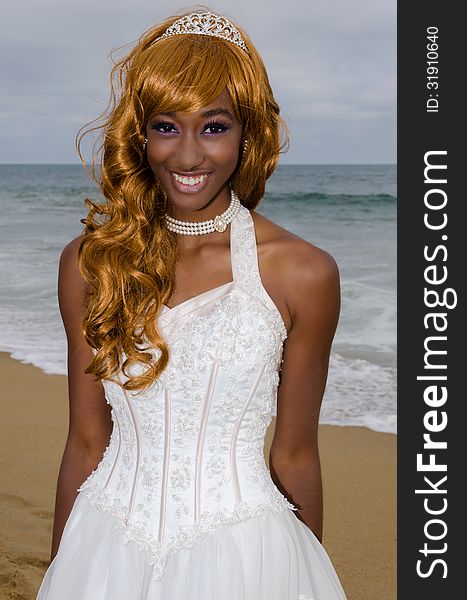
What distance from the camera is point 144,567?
2.15 m

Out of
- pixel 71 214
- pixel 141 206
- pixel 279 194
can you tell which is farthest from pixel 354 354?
pixel 279 194

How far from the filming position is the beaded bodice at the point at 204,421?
85.9 inches

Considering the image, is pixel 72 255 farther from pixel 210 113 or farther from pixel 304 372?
pixel 304 372

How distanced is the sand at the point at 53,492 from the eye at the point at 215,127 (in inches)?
112

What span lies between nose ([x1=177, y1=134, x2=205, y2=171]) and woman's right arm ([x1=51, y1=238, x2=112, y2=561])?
0.43 m

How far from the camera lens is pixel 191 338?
7.17 feet

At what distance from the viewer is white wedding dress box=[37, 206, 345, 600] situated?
214 centimetres

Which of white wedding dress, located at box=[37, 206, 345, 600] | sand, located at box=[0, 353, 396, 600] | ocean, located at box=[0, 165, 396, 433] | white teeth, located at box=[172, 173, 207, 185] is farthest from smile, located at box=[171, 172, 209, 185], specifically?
ocean, located at box=[0, 165, 396, 433]

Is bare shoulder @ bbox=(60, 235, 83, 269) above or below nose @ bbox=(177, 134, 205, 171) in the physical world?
below

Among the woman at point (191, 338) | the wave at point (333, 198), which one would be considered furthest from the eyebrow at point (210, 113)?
the wave at point (333, 198)

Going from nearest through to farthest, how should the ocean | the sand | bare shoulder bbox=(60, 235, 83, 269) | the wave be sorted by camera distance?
bare shoulder bbox=(60, 235, 83, 269) < the sand < the ocean < the wave

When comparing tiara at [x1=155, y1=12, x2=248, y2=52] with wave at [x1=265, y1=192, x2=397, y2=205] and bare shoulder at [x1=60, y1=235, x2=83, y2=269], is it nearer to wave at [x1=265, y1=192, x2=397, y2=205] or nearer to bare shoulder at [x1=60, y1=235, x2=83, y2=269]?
bare shoulder at [x1=60, y1=235, x2=83, y2=269]

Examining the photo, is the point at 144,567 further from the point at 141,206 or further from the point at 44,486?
the point at 44,486

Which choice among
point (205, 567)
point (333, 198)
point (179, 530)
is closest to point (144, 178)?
point (179, 530)
